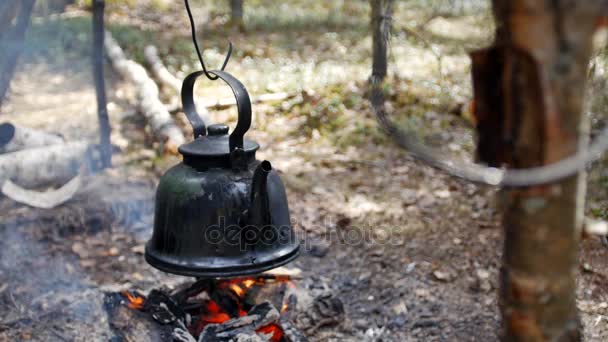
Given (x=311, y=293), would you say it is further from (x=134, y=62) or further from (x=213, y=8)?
(x=213, y=8)

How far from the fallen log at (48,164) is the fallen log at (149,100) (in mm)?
655

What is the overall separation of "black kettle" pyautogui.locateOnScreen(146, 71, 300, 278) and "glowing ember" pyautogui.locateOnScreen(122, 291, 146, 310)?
0.67 metres

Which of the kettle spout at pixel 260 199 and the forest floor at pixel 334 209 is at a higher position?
the kettle spout at pixel 260 199

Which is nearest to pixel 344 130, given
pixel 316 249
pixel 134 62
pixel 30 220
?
pixel 316 249

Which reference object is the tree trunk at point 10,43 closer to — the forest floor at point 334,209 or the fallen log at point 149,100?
the forest floor at point 334,209

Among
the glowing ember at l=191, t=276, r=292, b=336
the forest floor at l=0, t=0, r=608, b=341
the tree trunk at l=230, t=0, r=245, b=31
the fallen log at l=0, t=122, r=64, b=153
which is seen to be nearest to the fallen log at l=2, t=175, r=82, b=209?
the forest floor at l=0, t=0, r=608, b=341

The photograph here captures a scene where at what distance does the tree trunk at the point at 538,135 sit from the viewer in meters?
1.35

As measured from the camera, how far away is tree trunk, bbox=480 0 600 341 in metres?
1.35

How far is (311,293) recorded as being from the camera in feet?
11.6

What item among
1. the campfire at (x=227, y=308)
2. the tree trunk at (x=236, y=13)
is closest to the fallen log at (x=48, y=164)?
the campfire at (x=227, y=308)

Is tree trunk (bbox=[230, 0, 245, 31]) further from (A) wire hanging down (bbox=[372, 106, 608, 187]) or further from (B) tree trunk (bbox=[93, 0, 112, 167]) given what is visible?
(A) wire hanging down (bbox=[372, 106, 608, 187])

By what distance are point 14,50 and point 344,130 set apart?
3216 millimetres

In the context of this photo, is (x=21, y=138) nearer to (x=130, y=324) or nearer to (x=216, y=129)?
(x=130, y=324)

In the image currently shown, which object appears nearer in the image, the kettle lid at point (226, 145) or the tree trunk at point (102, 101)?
the kettle lid at point (226, 145)
